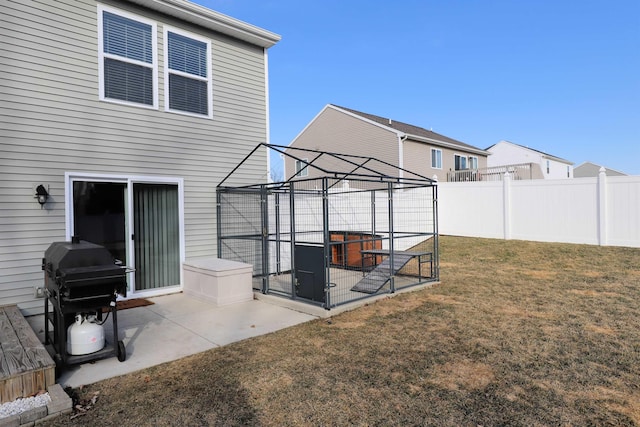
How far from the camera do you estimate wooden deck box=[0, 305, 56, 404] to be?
112 inches

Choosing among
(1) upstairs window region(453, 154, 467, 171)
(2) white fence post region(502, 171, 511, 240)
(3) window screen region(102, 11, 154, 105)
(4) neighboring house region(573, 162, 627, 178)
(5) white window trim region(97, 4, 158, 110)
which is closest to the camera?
(5) white window trim region(97, 4, 158, 110)

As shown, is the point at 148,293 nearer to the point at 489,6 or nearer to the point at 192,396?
the point at 192,396

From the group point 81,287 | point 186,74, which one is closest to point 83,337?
point 81,287

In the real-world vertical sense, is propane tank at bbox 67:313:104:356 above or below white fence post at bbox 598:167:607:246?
below

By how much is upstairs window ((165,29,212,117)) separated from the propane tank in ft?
14.1

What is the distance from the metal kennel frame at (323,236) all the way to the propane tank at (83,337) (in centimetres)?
291

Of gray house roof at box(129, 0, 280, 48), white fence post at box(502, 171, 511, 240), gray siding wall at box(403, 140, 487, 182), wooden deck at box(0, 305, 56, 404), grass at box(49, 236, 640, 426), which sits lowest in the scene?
grass at box(49, 236, 640, 426)

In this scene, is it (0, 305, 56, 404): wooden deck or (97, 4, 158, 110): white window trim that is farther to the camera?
(97, 4, 158, 110): white window trim

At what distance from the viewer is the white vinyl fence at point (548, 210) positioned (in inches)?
380

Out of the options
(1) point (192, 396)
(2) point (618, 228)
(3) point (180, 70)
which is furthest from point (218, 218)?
(2) point (618, 228)

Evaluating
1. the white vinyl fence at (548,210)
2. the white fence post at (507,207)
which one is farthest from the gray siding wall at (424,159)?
the white fence post at (507,207)

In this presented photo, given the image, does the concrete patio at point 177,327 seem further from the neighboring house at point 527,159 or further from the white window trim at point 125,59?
the neighboring house at point 527,159

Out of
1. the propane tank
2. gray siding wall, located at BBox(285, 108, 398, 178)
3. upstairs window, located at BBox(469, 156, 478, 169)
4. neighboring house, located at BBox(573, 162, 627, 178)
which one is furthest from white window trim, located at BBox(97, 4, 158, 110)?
neighboring house, located at BBox(573, 162, 627, 178)

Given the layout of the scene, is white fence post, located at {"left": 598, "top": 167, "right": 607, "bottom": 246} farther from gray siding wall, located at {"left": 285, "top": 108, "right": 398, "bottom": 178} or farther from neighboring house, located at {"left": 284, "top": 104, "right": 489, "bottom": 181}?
gray siding wall, located at {"left": 285, "top": 108, "right": 398, "bottom": 178}
